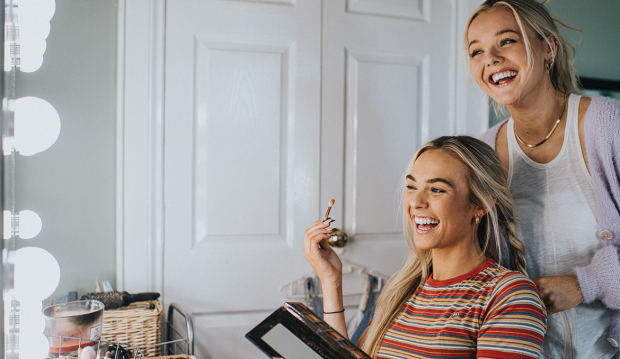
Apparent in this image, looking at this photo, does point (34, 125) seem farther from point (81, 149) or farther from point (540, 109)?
point (540, 109)

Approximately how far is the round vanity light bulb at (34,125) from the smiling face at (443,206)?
0.83m

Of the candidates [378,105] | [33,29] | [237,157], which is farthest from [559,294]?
[33,29]

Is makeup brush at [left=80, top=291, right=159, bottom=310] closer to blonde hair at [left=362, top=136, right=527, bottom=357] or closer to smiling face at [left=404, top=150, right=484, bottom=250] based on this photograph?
blonde hair at [left=362, top=136, right=527, bottom=357]

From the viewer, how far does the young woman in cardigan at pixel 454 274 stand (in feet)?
2.79

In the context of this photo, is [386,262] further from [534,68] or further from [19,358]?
[19,358]

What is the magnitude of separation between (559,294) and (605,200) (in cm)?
24

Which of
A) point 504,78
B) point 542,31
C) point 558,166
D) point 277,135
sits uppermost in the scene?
point 542,31

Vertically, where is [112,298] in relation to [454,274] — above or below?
below

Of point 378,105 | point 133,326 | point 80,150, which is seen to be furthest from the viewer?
point 378,105

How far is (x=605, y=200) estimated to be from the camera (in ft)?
3.41

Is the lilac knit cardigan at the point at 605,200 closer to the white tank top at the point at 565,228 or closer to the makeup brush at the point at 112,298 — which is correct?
the white tank top at the point at 565,228

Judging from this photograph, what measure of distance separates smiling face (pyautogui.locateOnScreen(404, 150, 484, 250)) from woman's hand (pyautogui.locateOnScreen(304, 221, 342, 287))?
0.22 m

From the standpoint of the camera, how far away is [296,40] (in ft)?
5.29

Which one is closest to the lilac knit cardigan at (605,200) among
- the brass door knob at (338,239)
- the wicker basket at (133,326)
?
the brass door knob at (338,239)
